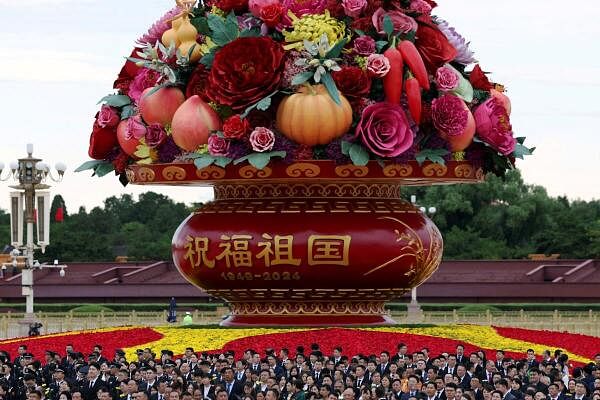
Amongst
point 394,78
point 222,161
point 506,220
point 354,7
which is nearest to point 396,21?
point 354,7

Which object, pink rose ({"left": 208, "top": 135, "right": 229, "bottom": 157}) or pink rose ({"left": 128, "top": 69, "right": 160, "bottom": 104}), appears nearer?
pink rose ({"left": 208, "top": 135, "right": 229, "bottom": 157})

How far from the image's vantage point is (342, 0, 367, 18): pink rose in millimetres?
26578

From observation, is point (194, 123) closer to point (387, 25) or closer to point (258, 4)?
point (258, 4)

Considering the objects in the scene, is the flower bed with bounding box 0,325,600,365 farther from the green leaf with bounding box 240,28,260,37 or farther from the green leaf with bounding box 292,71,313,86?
the green leaf with bounding box 240,28,260,37

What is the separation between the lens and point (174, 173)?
26.8 m

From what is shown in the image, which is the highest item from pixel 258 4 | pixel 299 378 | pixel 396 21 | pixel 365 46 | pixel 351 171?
pixel 258 4

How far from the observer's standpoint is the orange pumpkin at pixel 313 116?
25.5 metres

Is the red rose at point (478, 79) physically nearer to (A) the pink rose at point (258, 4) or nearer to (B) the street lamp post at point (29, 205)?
(A) the pink rose at point (258, 4)

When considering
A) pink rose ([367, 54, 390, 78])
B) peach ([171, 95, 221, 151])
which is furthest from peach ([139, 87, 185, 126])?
pink rose ([367, 54, 390, 78])

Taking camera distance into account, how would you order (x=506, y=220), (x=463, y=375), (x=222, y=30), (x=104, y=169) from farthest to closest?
(x=506, y=220), (x=104, y=169), (x=222, y=30), (x=463, y=375)

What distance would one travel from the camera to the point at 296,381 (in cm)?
2011

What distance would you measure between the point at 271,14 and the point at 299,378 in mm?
7740

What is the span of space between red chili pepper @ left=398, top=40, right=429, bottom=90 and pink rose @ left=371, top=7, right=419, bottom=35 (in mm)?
409

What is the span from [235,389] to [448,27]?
9905 millimetres
